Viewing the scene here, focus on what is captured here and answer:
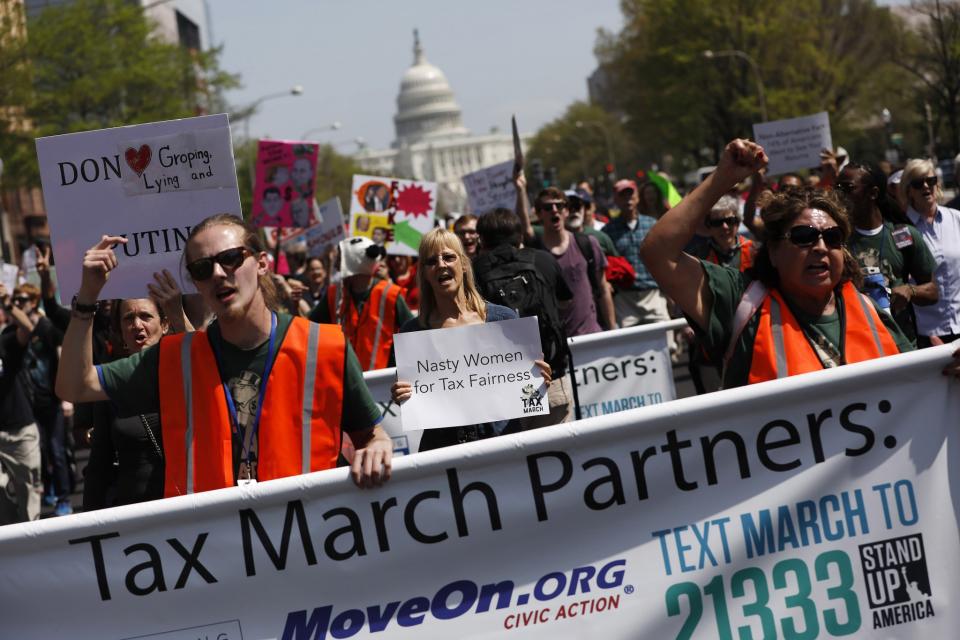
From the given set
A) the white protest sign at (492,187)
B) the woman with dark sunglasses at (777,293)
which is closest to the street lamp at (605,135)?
the white protest sign at (492,187)

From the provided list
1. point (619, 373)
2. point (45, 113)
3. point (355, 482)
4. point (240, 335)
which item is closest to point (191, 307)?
point (240, 335)

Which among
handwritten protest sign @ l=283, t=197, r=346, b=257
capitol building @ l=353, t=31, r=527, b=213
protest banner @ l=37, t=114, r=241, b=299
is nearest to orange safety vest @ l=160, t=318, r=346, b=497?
protest banner @ l=37, t=114, r=241, b=299

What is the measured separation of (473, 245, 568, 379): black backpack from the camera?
6809 millimetres

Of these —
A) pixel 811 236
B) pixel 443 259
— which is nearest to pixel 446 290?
pixel 443 259

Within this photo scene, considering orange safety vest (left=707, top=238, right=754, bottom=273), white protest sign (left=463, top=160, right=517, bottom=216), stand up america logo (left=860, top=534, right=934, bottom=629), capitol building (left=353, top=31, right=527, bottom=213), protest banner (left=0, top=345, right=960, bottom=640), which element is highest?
capitol building (left=353, top=31, right=527, bottom=213)

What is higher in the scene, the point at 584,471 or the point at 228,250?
the point at 228,250

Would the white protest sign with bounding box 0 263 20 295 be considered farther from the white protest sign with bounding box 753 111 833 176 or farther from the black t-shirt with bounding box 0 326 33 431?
the white protest sign with bounding box 753 111 833 176

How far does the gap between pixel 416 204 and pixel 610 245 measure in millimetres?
3786

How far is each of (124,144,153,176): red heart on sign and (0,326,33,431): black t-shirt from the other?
14.7 ft

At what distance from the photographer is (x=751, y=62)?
52281 millimetres

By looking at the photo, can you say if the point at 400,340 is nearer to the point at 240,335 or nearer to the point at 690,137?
the point at 240,335

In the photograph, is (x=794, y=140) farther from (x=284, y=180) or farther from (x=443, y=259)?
(x=443, y=259)

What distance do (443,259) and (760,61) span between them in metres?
52.8

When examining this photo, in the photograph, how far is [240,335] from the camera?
3.75 meters
